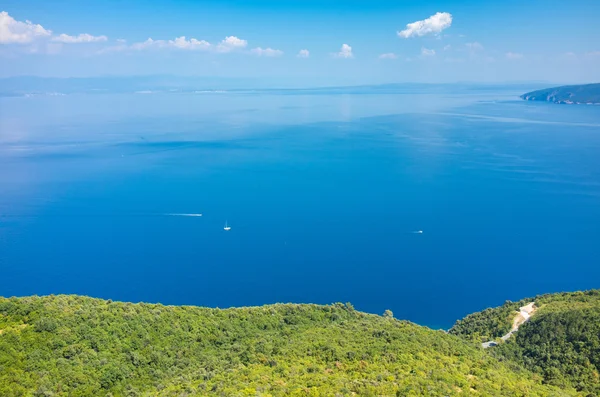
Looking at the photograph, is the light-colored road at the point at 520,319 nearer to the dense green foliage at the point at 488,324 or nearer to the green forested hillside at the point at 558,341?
the dense green foliage at the point at 488,324

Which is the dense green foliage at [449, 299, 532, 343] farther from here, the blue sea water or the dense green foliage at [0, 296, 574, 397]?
the dense green foliage at [0, 296, 574, 397]

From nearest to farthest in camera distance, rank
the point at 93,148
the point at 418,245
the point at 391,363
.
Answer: the point at 391,363
the point at 418,245
the point at 93,148

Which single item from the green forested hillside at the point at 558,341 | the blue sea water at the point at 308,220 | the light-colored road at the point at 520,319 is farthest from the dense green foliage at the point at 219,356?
the blue sea water at the point at 308,220

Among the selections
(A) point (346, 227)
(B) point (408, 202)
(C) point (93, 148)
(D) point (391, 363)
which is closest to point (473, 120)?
(B) point (408, 202)

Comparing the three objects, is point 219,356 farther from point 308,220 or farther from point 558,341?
point 308,220

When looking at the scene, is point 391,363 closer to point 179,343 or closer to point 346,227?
point 179,343

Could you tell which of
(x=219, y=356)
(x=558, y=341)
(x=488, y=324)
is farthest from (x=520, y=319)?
(x=219, y=356)
